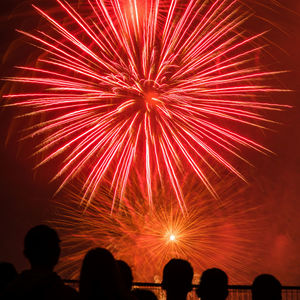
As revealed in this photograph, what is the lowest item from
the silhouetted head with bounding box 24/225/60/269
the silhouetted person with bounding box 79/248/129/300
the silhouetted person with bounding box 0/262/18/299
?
the silhouetted person with bounding box 0/262/18/299

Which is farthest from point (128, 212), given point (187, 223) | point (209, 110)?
point (209, 110)

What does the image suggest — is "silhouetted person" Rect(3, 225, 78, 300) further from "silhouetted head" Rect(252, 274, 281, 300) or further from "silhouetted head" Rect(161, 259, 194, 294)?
"silhouetted head" Rect(252, 274, 281, 300)

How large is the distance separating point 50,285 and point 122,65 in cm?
1445

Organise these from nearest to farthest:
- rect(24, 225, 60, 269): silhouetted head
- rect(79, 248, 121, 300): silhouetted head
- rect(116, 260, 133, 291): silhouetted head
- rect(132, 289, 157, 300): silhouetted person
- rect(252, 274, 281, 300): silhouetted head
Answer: rect(79, 248, 121, 300): silhouetted head < rect(24, 225, 60, 269): silhouetted head < rect(252, 274, 281, 300): silhouetted head < rect(132, 289, 157, 300): silhouetted person < rect(116, 260, 133, 291): silhouetted head

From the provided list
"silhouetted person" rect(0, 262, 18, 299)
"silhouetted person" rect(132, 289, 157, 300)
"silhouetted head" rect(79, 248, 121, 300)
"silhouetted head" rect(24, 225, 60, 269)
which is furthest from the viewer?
"silhouetted person" rect(0, 262, 18, 299)

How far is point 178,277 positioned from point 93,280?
1.13m

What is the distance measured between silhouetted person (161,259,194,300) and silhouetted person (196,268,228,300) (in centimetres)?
14

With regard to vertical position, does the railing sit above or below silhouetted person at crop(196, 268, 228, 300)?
below

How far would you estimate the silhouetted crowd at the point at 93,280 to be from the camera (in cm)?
341

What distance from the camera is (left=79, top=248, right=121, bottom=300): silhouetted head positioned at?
3395mm

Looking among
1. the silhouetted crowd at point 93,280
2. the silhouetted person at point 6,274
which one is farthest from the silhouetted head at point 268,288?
the silhouetted person at point 6,274

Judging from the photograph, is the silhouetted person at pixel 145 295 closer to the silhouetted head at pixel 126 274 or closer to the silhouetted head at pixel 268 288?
the silhouetted head at pixel 126 274

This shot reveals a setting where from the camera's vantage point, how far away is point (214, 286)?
4379mm

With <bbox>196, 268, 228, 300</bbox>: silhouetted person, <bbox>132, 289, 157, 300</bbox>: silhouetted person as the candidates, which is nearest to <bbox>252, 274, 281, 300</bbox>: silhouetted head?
<bbox>196, 268, 228, 300</bbox>: silhouetted person
